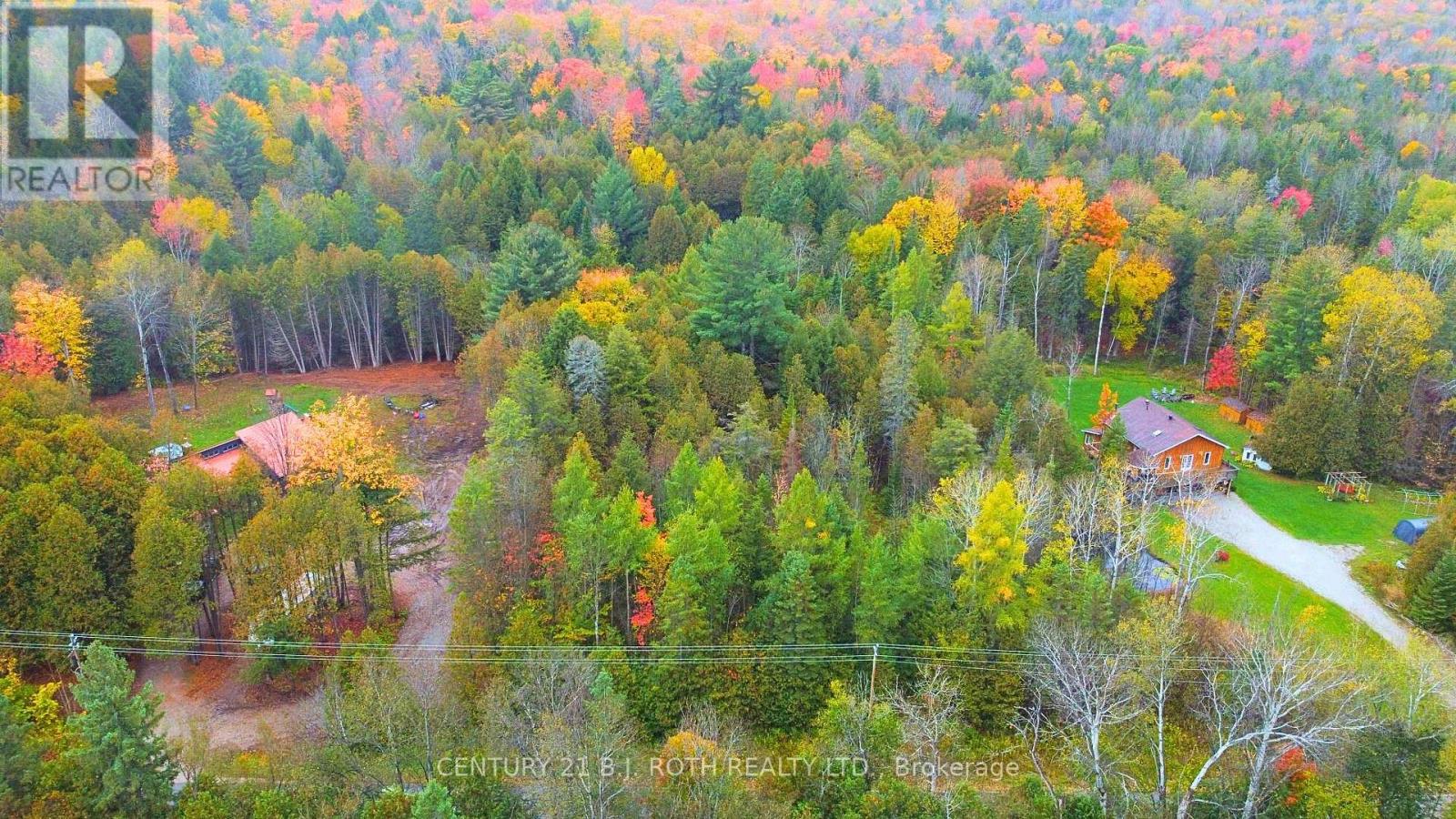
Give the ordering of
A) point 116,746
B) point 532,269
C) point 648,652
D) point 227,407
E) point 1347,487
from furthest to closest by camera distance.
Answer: point 227,407 → point 532,269 → point 1347,487 → point 648,652 → point 116,746

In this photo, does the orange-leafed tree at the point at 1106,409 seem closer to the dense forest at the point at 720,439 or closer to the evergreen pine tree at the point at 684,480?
the dense forest at the point at 720,439

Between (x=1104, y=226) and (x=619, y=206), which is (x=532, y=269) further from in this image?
(x=1104, y=226)

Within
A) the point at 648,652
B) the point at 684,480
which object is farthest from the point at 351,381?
the point at 648,652

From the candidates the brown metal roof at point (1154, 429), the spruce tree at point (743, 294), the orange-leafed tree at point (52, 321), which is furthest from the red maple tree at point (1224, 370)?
the orange-leafed tree at point (52, 321)

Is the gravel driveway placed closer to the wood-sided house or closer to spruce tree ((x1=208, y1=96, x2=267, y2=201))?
the wood-sided house

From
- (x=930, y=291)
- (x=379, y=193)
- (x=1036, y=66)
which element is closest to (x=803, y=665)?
(x=930, y=291)

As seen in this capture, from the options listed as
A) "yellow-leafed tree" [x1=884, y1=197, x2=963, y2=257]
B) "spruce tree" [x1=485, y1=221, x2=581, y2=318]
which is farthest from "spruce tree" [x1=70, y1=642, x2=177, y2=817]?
"yellow-leafed tree" [x1=884, y1=197, x2=963, y2=257]
